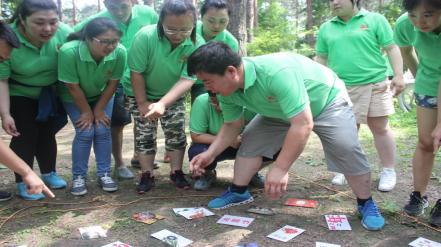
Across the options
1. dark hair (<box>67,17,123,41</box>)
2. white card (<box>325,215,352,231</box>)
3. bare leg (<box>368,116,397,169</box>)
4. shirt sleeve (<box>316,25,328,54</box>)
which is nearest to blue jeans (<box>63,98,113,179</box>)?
dark hair (<box>67,17,123,41</box>)

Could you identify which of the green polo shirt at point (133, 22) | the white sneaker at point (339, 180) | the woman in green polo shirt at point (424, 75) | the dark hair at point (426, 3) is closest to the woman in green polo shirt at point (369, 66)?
the white sneaker at point (339, 180)

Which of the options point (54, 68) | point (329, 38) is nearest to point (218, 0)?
point (329, 38)

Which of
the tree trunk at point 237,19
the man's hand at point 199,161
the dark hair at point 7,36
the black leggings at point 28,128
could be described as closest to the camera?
the dark hair at point 7,36

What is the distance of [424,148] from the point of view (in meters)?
2.55

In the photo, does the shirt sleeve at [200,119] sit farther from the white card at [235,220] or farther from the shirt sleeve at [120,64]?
the white card at [235,220]

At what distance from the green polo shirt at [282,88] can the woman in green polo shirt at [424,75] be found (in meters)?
0.53

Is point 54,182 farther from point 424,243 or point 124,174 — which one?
point 424,243

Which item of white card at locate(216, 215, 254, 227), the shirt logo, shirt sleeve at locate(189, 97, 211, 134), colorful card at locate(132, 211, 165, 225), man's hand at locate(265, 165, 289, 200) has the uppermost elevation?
the shirt logo

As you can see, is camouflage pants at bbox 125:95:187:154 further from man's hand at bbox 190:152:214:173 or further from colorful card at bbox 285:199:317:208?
colorful card at bbox 285:199:317:208

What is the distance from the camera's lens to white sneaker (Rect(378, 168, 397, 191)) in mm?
3092

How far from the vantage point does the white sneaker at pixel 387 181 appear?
3.09 m

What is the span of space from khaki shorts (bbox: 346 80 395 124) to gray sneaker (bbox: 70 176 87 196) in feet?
7.86

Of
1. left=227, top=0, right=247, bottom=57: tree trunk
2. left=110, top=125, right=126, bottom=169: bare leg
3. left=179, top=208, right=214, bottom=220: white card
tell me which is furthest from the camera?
left=227, top=0, right=247, bottom=57: tree trunk

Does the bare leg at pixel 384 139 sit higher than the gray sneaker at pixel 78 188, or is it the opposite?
the bare leg at pixel 384 139
